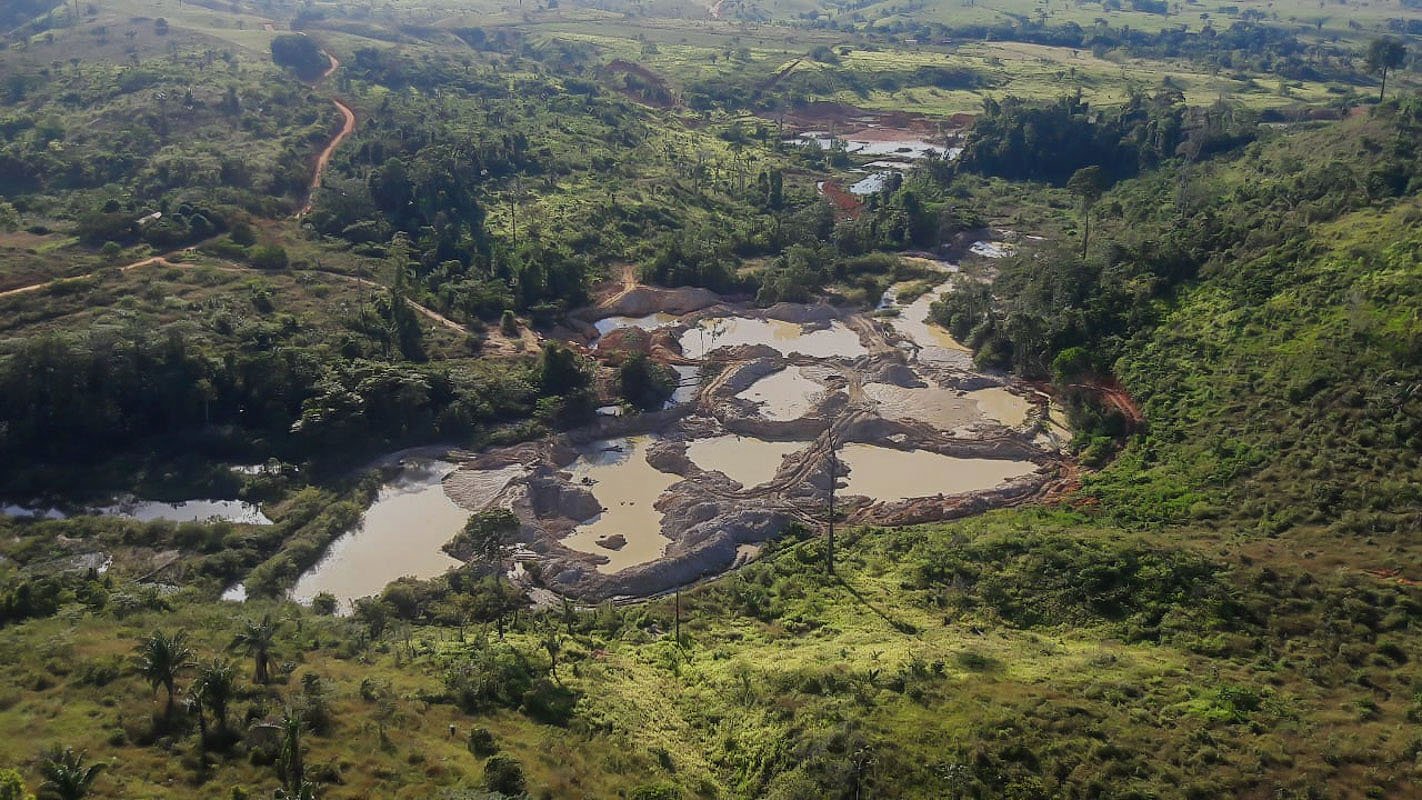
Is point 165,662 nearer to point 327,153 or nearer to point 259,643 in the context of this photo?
point 259,643

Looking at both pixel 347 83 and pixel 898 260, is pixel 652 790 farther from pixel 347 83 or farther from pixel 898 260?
pixel 347 83

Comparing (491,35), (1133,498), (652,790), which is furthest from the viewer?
(491,35)

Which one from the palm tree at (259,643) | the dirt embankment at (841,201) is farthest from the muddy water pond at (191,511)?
the dirt embankment at (841,201)

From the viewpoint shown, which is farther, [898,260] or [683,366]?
[898,260]

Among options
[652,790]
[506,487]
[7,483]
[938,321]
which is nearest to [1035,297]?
[938,321]

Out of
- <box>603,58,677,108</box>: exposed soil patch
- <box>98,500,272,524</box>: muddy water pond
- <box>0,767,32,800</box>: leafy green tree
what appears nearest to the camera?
<box>0,767,32,800</box>: leafy green tree

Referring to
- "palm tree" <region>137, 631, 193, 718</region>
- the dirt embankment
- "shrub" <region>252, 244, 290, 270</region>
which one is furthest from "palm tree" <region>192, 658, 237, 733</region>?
the dirt embankment

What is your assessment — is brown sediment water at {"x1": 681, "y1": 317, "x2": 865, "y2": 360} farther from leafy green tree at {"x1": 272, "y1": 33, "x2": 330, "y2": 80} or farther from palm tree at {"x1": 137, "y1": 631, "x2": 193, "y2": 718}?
leafy green tree at {"x1": 272, "y1": 33, "x2": 330, "y2": 80}
